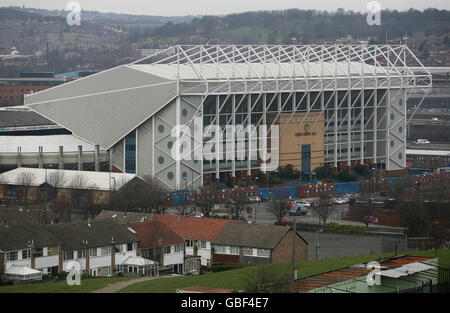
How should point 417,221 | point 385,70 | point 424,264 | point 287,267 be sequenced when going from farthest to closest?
point 385,70 < point 417,221 < point 287,267 < point 424,264

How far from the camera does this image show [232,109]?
4984 centimetres

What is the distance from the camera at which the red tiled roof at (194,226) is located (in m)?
31.7

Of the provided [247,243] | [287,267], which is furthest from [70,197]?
[287,267]

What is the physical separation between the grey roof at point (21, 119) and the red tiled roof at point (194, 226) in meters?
22.1

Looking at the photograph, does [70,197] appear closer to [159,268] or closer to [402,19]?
[159,268]

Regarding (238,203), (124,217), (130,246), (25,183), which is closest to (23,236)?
(130,246)

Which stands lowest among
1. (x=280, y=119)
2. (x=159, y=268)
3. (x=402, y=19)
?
(x=159, y=268)

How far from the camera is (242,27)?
150m

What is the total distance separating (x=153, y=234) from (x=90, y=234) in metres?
2.00

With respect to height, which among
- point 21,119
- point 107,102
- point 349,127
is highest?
point 107,102

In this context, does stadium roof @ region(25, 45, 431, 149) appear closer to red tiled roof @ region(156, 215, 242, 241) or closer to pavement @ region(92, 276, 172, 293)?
red tiled roof @ region(156, 215, 242, 241)

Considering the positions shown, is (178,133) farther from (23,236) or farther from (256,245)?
(23,236)

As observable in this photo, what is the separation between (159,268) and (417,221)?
9690 mm

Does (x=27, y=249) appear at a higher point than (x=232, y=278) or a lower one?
higher
